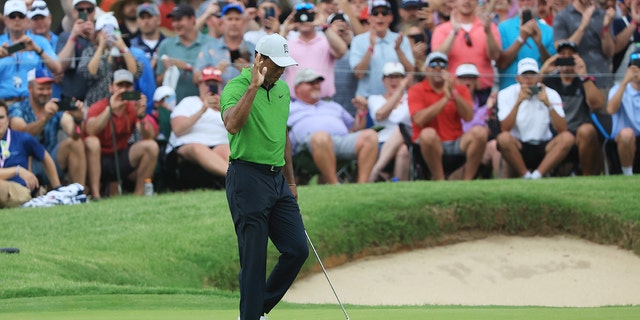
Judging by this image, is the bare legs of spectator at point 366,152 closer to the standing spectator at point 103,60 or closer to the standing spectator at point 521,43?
the standing spectator at point 521,43

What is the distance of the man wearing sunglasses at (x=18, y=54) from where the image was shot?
50.5ft

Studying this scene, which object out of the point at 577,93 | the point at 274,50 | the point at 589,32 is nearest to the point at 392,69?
the point at 577,93

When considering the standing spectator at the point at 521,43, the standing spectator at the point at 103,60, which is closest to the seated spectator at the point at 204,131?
the standing spectator at the point at 103,60

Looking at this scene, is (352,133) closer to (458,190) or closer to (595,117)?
(458,190)

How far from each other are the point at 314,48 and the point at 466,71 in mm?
2068

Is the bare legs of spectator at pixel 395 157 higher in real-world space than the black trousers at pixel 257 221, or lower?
lower

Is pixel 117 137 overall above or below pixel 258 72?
below

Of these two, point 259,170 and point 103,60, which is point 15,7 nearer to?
point 103,60

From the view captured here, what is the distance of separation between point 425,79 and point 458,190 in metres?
2.11

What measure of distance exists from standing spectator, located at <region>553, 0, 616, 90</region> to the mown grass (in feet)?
6.32

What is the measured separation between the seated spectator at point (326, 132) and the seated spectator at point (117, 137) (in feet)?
6.17

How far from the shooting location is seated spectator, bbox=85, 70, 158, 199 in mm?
15500

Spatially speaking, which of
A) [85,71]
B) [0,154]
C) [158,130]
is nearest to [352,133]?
[158,130]

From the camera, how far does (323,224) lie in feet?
46.0
